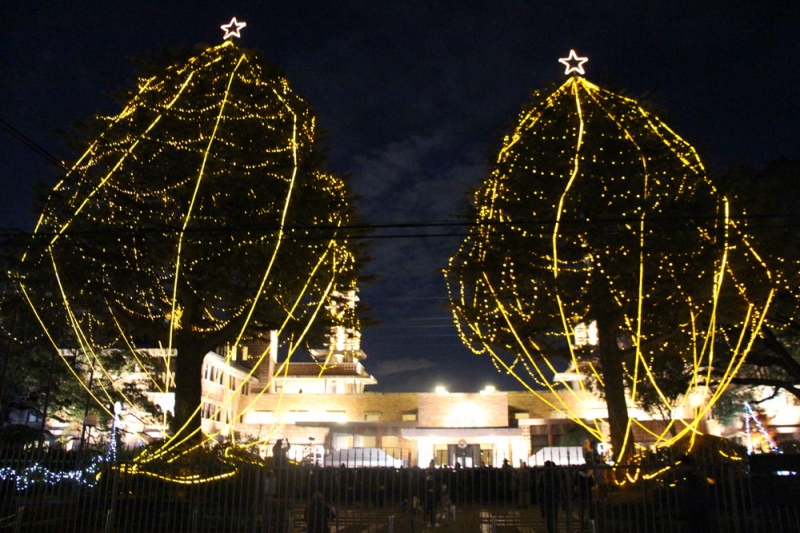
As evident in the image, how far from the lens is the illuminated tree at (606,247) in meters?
20.3

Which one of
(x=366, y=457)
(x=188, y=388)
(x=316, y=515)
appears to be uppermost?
(x=188, y=388)

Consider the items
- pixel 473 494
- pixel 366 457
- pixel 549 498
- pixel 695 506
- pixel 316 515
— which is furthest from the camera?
pixel 366 457

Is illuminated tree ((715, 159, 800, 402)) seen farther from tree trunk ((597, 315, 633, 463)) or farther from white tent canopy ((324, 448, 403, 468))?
white tent canopy ((324, 448, 403, 468))

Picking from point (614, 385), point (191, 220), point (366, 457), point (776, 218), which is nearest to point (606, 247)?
point (614, 385)

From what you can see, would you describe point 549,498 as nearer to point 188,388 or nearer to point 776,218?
point 188,388

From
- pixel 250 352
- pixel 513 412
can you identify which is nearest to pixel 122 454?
pixel 513 412

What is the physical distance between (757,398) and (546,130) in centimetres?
3388

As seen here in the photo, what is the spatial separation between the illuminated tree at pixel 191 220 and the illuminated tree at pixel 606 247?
620 cm

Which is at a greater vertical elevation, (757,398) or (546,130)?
(546,130)

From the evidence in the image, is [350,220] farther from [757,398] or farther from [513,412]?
[757,398]

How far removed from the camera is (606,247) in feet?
67.1

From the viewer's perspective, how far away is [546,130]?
22.3m

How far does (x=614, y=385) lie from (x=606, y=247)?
413cm

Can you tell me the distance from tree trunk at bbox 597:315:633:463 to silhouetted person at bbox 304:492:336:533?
28.1 ft
